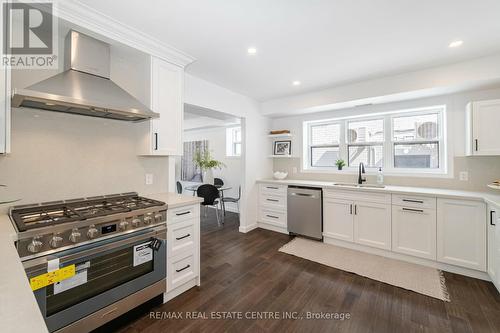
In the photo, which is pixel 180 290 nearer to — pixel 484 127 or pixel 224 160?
pixel 484 127

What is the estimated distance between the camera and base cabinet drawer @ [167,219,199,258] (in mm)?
2111

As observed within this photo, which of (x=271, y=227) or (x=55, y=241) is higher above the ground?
(x=55, y=241)

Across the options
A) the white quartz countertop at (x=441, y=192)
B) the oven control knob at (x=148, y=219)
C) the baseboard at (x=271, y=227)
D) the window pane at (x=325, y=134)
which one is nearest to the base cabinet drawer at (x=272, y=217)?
the baseboard at (x=271, y=227)

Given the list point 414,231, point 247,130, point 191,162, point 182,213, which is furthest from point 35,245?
point 191,162

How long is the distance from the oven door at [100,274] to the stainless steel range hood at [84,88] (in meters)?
1.07

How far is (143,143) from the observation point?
7.80 ft

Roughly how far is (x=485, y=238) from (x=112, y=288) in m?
3.75

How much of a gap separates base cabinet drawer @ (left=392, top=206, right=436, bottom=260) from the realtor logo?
4159 mm

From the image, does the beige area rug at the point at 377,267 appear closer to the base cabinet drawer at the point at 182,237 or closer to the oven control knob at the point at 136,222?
the base cabinet drawer at the point at 182,237

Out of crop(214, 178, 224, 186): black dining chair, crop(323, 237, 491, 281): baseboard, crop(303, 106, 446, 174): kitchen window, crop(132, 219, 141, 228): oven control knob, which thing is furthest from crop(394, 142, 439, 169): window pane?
crop(214, 178, 224, 186): black dining chair

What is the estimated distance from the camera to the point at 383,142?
3705mm

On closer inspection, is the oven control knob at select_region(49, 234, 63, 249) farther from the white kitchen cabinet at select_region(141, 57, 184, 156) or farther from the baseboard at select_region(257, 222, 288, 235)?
the baseboard at select_region(257, 222, 288, 235)

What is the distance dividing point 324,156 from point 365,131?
2.78 feet

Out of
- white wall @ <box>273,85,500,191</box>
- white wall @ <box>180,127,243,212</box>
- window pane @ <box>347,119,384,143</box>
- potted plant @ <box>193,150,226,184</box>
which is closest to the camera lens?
white wall @ <box>273,85,500,191</box>
